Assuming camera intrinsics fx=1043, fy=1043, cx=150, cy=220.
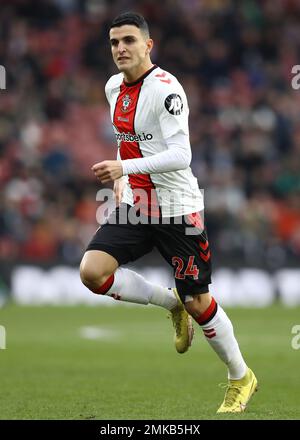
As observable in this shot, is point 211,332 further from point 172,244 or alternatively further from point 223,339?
point 172,244

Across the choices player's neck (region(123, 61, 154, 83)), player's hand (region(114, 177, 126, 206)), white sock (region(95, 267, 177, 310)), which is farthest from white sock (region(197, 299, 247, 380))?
player's neck (region(123, 61, 154, 83))

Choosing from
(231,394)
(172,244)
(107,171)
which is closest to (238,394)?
(231,394)

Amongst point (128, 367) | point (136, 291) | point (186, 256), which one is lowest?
point (128, 367)

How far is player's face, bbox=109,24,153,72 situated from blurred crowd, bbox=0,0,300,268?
384 inches

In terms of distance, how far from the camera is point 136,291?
7.32m

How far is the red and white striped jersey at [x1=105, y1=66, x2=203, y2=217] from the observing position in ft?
22.3

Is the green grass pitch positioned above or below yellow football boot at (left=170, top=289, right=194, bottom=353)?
below

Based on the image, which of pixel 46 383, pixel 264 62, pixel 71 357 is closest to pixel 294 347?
pixel 71 357

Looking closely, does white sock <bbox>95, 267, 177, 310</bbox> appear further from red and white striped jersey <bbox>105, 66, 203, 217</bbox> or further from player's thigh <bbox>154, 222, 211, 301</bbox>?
red and white striped jersey <bbox>105, 66, 203, 217</bbox>

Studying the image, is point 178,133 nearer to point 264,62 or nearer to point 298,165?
point 298,165

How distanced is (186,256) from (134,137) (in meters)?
0.88

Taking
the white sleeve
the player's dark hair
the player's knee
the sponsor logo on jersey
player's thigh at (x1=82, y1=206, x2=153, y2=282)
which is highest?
the player's dark hair

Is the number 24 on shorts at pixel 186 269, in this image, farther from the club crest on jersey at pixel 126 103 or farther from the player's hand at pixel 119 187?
the club crest on jersey at pixel 126 103

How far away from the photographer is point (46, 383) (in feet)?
27.5
